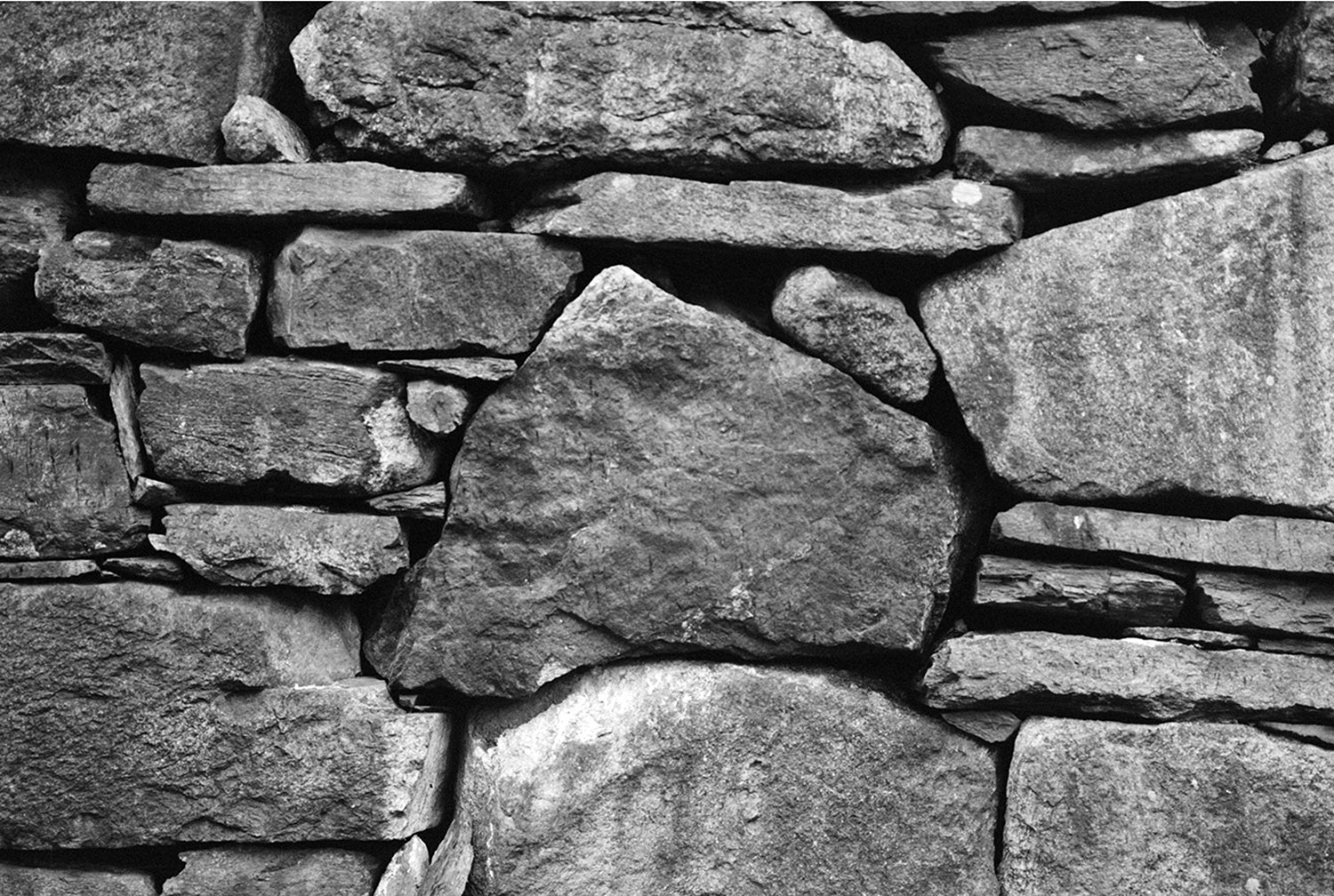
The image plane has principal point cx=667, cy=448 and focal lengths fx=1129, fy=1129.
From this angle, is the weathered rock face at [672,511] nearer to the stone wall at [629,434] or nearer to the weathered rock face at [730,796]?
the stone wall at [629,434]

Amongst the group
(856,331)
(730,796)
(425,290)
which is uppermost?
(856,331)

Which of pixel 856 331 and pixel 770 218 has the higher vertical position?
pixel 770 218

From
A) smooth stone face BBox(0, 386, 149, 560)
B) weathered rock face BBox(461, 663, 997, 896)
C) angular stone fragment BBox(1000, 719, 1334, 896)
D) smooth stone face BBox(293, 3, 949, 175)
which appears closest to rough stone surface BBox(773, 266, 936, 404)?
smooth stone face BBox(293, 3, 949, 175)

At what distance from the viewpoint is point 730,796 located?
7.40 feet

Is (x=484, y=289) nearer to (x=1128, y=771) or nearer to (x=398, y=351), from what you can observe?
(x=398, y=351)

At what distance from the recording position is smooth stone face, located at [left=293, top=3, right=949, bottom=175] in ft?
7.45

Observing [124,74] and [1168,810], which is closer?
[1168,810]

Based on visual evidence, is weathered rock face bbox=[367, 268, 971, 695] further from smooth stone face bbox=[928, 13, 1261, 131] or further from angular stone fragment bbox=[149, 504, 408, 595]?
smooth stone face bbox=[928, 13, 1261, 131]

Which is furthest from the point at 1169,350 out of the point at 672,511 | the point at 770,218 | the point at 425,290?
the point at 425,290

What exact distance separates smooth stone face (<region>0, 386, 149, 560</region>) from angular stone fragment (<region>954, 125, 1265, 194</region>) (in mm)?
1851

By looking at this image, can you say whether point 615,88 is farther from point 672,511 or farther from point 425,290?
point 672,511

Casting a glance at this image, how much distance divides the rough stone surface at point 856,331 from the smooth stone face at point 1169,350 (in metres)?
0.09

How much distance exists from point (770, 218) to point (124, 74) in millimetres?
1347

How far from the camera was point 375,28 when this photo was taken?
2279mm
